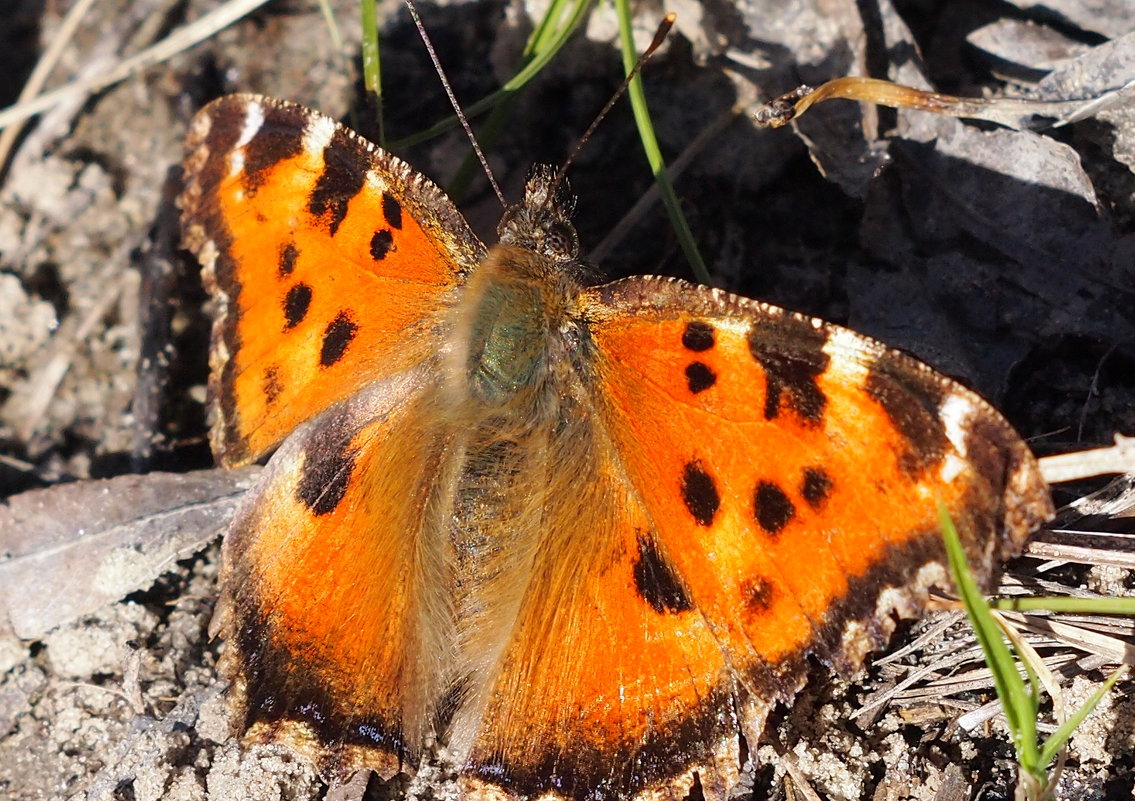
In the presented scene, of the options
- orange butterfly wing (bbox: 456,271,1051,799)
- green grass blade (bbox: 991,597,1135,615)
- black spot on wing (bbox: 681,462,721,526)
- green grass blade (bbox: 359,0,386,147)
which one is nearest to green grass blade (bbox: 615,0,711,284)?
orange butterfly wing (bbox: 456,271,1051,799)

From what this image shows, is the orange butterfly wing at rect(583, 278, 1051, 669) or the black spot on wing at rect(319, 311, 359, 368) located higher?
the black spot on wing at rect(319, 311, 359, 368)

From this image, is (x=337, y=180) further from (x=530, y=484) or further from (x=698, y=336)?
(x=698, y=336)

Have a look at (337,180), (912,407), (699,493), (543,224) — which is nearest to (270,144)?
(337,180)

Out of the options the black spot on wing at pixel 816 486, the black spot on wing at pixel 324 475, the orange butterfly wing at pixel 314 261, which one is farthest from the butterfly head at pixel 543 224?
the black spot on wing at pixel 816 486

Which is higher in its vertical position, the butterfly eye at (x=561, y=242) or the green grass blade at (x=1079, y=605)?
the butterfly eye at (x=561, y=242)

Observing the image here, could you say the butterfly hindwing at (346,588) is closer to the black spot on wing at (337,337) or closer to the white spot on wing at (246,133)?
the black spot on wing at (337,337)

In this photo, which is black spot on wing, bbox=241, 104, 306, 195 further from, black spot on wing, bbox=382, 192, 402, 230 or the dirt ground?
the dirt ground
